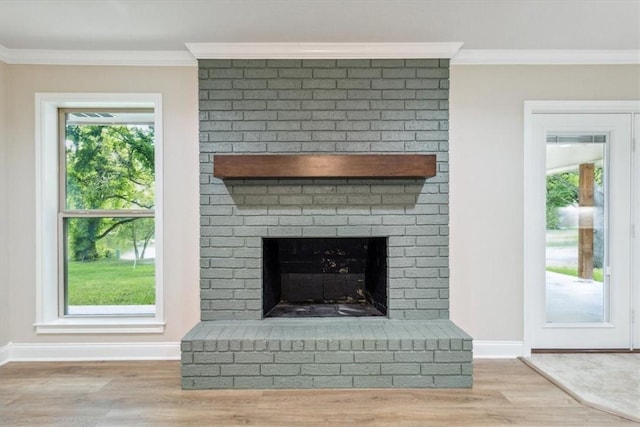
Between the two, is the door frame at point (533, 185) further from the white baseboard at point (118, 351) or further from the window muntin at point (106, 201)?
the window muntin at point (106, 201)

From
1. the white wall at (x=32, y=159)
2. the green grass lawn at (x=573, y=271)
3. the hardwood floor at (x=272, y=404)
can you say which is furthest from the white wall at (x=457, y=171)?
the hardwood floor at (x=272, y=404)

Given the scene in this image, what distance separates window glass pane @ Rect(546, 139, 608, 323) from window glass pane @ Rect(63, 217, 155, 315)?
3.32m

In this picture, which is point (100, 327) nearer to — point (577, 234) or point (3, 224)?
point (3, 224)

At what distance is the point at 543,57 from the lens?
2.92 m

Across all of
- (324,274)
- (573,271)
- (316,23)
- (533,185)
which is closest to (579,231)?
(573,271)

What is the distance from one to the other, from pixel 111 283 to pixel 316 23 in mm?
2635

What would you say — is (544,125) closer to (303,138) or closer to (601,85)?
(601,85)

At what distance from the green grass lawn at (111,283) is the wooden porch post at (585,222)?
355 centimetres

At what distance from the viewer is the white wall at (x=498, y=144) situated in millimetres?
2949

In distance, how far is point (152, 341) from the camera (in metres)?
2.97

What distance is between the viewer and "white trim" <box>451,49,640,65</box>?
2.90 metres

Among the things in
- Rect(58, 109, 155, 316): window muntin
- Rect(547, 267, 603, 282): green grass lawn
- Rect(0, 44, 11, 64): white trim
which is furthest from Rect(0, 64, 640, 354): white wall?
Rect(547, 267, 603, 282): green grass lawn

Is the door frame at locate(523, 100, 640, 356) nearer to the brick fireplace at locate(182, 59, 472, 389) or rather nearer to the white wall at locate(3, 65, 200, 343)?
the brick fireplace at locate(182, 59, 472, 389)

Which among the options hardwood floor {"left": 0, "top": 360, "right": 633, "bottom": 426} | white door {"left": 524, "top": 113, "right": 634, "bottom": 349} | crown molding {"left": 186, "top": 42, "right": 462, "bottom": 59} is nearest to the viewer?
hardwood floor {"left": 0, "top": 360, "right": 633, "bottom": 426}
